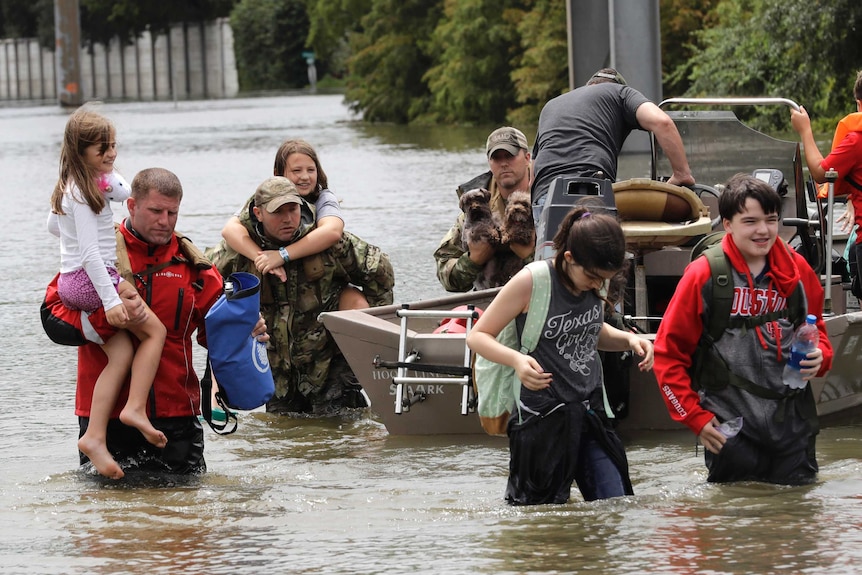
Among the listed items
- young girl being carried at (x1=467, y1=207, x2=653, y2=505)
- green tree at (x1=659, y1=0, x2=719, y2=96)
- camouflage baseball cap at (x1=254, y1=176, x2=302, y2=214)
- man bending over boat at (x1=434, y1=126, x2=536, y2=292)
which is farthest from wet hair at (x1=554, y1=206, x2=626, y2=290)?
green tree at (x1=659, y1=0, x2=719, y2=96)

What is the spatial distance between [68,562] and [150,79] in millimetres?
127518

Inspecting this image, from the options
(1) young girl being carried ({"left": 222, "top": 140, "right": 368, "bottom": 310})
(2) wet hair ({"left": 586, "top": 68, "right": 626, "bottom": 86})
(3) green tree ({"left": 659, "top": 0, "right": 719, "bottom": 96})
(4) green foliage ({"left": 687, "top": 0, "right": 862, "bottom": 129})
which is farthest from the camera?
(3) green tree ({"left": 659, "top": 0, "right": 719, "bottom": 96})

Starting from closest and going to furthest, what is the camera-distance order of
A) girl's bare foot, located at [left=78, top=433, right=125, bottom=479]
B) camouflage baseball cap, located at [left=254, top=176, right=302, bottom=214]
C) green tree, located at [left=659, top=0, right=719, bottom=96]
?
girl's bare foot, located at [left=78, top=433, right=125, bottom=479], camouflage baseball cap, located at [left=254, top=176, right=302, bottom=214], green tree, located at [left=659, top=0, right=719, bottom=96]

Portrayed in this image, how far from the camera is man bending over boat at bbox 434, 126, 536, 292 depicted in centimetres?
835

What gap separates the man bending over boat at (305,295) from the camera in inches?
342

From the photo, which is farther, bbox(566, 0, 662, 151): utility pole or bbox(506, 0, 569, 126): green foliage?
bbox(506, 0, 569, 126): green foliage

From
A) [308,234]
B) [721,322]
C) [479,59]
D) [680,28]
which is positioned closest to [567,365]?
[721,322]

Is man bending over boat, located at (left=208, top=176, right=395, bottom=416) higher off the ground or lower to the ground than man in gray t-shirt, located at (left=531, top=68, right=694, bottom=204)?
lower

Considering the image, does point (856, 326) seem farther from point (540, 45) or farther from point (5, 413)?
point (540, 45)

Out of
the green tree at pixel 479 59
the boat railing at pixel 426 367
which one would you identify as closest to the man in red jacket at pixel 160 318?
the boat railing at pixel 426 367

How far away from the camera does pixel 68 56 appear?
92.9 m

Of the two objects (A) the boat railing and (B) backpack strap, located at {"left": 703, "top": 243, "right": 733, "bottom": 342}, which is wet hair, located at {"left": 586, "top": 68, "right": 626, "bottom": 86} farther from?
(B) backpack strap, located at {"left": 703, "top": 243, "right": 733, "bottom": 342}

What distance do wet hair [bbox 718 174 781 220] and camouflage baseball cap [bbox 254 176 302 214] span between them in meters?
3.04

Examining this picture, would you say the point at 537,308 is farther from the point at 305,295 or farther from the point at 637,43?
the point at 637,43
